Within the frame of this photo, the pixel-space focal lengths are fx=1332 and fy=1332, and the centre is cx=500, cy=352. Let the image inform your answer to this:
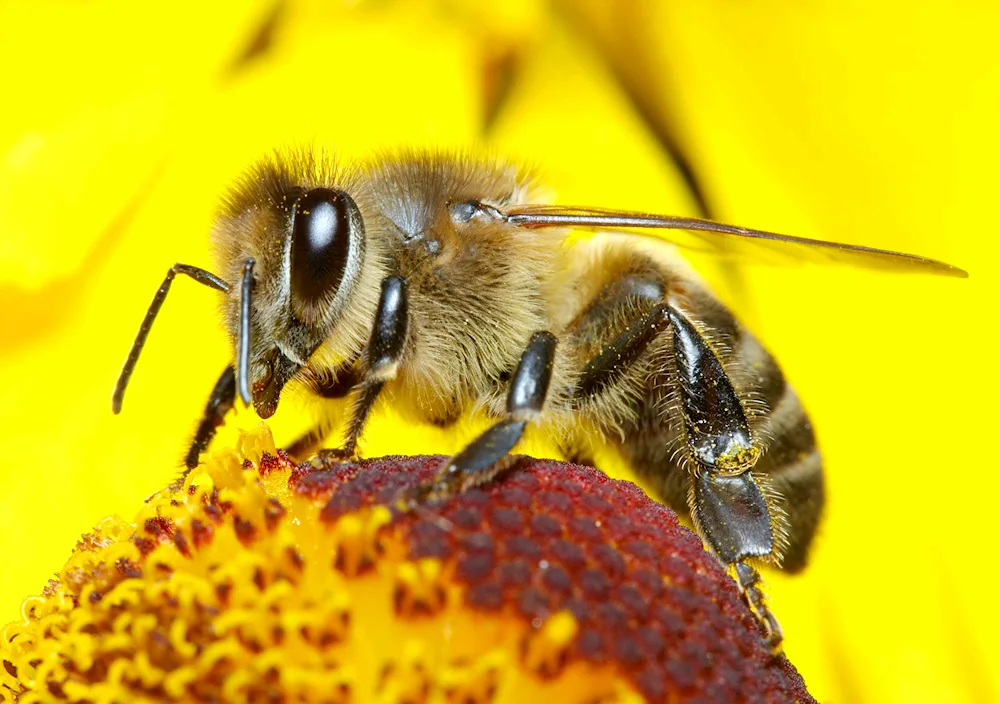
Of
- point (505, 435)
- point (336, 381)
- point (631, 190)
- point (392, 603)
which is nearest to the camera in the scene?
point (392, 603)

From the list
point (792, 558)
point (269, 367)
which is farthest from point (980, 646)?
point (269, 367)

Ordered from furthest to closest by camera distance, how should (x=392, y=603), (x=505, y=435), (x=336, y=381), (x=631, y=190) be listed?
(x=631, y=190)
(x=336, y=381)
(x=505, y=435)
(x=392, y=603)

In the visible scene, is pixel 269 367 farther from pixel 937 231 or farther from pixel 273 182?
pixel 937 231

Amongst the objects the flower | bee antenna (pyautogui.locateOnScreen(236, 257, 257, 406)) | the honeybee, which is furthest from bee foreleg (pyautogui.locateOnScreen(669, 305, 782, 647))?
bee antenna (pyautogui.locateOnScreen(236, 257, 257, 406))

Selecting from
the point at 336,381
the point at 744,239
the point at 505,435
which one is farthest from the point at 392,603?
the point at 744,239

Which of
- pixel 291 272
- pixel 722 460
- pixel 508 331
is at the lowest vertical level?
pixel 722 460

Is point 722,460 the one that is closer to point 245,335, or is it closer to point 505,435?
point 505,435

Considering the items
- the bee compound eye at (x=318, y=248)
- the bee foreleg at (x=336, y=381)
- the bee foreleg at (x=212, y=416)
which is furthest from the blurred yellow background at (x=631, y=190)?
the bee compound eye at (x=318, y=248)

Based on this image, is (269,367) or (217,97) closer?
(269,367)
